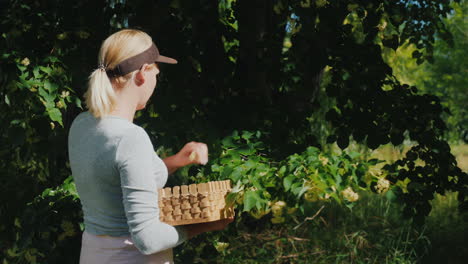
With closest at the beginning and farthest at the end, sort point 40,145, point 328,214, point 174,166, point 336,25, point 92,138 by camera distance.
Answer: point 92,138 → point 174,166 → point 40,145 → point 336,25 → point 328,214

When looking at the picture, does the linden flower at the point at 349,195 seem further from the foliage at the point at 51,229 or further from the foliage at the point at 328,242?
the foliage at the point at 328,242

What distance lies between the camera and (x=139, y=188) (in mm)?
1354

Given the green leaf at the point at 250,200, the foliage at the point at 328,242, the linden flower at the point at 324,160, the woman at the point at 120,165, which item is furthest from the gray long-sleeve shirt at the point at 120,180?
the foliage at the point at 328,242

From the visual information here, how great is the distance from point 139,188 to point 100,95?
31 cm

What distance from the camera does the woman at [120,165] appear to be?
1371mm

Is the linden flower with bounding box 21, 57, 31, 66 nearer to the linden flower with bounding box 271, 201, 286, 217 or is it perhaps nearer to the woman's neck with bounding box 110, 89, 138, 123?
the woman's neck with bounding box 110, 89, 138, 123

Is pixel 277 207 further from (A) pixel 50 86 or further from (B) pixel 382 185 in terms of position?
(A) pixel 50 86

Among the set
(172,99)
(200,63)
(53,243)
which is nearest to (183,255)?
(53,243)

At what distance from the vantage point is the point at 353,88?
10.1 ft

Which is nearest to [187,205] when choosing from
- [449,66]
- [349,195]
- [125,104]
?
[125,104]

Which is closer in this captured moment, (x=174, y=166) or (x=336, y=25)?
(x=174, y=166)

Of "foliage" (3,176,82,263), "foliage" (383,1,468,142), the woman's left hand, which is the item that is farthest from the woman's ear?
"foliage" (383,1,468,142)

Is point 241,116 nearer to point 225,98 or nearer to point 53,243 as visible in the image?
point 225,98

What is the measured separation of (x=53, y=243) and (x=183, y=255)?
0.80m
